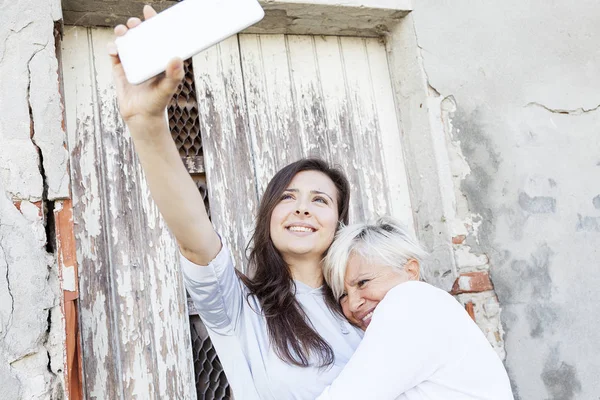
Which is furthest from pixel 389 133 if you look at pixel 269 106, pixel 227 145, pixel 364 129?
pixel 227 145

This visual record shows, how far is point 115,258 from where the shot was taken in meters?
2.41

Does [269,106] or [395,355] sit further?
[269,106]

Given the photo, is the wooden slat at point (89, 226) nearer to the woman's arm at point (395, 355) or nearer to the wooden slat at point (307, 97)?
the wooden slat at point (307, 97)

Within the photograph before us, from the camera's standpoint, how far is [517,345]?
271cm

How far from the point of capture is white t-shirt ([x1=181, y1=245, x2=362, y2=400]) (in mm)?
1713

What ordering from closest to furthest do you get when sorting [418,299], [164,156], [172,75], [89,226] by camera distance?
1. [172,75]
2. [164,156]
3. [418,299]
4. [89,226]

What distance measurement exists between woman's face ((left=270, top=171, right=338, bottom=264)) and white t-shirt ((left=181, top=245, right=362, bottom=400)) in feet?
0.82

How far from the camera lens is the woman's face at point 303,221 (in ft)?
6.89

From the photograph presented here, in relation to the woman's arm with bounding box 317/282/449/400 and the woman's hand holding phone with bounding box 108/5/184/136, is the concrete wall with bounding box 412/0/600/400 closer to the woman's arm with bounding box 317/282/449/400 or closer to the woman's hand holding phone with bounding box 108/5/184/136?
the woman's arm with bounding box 317/282/449/400

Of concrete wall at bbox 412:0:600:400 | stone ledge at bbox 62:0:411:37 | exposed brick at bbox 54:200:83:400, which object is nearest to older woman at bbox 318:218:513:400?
exposed brick at bbox 54:200:83:400

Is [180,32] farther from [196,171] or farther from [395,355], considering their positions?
[196,171]

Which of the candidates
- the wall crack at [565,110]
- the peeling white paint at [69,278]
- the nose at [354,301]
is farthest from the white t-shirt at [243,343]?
the wall crack at [565,110]

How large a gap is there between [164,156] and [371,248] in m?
0.79

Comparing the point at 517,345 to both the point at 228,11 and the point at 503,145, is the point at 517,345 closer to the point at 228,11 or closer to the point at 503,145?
the point at 503,145
